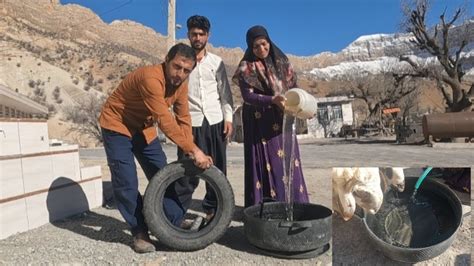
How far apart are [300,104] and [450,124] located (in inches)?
70.8

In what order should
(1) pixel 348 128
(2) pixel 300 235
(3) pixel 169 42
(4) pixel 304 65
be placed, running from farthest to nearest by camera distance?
(4) pixel 304 65 < (1) pixel 348 128 < (3) pixel 169 42 < (2) pixel 300 235

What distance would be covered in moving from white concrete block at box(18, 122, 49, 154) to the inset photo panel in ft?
9.84

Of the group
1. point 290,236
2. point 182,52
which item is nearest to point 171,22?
point 182,52

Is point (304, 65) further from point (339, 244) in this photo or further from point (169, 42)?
point (339, 244)

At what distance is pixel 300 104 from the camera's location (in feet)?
12.0

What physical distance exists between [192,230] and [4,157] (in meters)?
1.66

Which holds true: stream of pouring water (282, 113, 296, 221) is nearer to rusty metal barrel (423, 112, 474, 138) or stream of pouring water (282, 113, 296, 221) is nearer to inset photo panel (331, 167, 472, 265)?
inset photo panel (331, 167, 472, 265)

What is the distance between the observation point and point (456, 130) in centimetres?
189

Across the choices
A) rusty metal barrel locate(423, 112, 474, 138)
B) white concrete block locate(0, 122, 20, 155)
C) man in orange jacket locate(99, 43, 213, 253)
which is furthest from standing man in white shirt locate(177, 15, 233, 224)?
rusty metal barrel locate(423, 112, 474, 138)

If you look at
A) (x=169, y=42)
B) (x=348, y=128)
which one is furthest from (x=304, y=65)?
(x=169, y=42)

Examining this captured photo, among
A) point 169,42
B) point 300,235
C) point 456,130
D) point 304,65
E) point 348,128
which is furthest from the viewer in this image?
point 304,65

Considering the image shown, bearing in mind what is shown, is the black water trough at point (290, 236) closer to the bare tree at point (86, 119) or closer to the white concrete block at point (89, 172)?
the white concrete block at point (89, 172)

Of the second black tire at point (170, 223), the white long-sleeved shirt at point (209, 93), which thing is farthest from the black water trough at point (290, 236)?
the white long-sleeved shirt at point (209, 93)

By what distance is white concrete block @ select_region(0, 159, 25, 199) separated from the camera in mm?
3907
